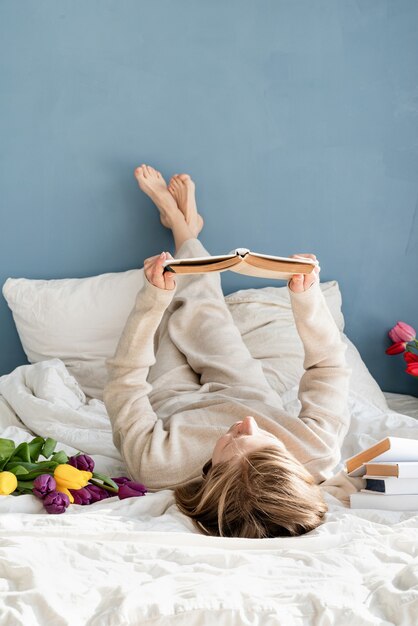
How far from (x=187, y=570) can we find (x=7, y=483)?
538mm

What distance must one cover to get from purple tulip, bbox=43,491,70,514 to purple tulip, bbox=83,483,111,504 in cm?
10

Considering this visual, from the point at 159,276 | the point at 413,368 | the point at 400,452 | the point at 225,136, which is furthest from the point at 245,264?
the point at 225,136

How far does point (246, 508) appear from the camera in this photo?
1423 millimetres

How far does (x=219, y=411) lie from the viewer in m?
1.91

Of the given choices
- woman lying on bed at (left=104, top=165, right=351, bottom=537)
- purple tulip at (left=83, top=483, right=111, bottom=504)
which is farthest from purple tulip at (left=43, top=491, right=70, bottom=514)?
woman lying on bed at (left=104, top=165, right=351, bottom=537)

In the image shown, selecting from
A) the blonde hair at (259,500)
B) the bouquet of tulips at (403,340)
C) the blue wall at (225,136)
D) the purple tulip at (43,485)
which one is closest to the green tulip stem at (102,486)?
the purple tulip at (43,485)

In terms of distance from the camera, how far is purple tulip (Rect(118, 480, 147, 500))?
5.38ft

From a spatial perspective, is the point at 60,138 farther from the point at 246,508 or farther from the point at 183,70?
the point at 246,508

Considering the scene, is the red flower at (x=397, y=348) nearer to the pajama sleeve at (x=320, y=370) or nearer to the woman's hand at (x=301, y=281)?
the pajama sleeve at (x=320, y=370)

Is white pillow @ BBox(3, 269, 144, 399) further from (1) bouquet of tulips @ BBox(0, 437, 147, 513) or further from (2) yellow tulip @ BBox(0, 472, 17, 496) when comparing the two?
(2) yellow tulip @ BBox(0, 472, 17, 496)

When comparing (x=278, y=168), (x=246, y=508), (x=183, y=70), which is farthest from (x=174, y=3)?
(x=246, y=508)

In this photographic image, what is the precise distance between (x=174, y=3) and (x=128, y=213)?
28.2 inches

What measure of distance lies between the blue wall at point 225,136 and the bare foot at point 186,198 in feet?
0.32

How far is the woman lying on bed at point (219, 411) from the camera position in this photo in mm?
1440
